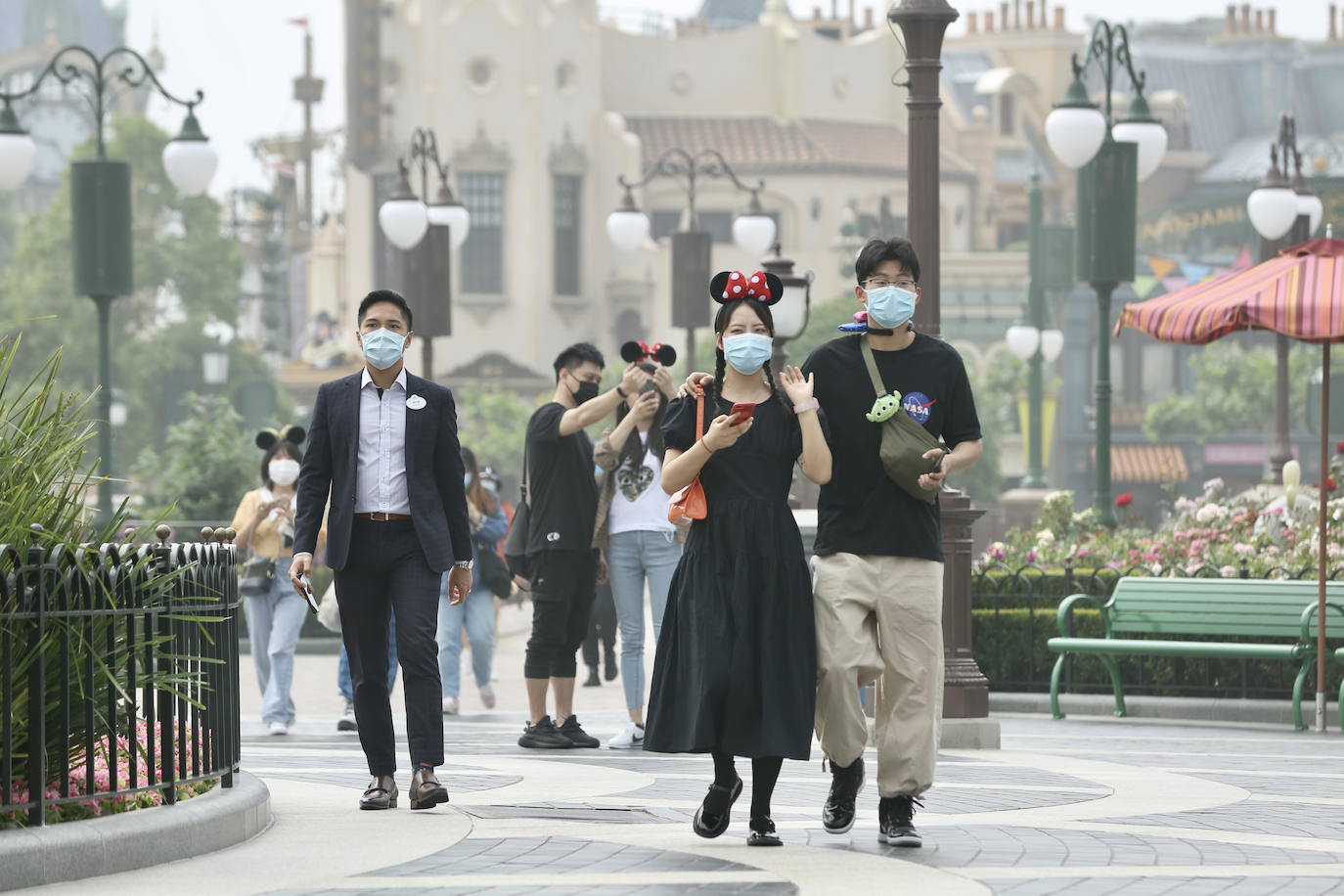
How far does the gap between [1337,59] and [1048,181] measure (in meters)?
22.4

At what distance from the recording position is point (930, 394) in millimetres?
7988

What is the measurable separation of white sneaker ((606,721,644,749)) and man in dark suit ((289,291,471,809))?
9.67ft

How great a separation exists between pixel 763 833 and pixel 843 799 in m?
0.29

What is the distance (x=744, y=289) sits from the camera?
25.6ft

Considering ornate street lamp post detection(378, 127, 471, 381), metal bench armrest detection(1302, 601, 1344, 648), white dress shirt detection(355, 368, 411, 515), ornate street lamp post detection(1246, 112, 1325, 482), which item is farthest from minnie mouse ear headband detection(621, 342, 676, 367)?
ornate street lamp post detection(1246, 112, 1325, 482)

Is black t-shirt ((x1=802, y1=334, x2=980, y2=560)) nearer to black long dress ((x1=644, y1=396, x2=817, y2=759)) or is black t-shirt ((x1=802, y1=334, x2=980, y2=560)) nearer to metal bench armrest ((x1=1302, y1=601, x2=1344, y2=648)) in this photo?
black long dress ((x1=644, y1=396, x2=817, y2=759))

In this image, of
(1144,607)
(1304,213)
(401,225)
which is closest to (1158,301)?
(1144,607)

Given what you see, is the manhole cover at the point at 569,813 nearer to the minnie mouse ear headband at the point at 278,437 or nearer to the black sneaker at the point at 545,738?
the black sneaker at the point at 545,738

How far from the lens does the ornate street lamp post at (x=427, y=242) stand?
2302cm

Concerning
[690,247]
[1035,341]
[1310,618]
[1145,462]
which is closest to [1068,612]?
[1310,618]

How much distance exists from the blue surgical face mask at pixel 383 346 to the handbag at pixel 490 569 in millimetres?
6161

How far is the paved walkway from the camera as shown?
7020 mm

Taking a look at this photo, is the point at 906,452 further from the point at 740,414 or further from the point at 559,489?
the point at 559,489

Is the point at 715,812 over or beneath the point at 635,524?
beneath
